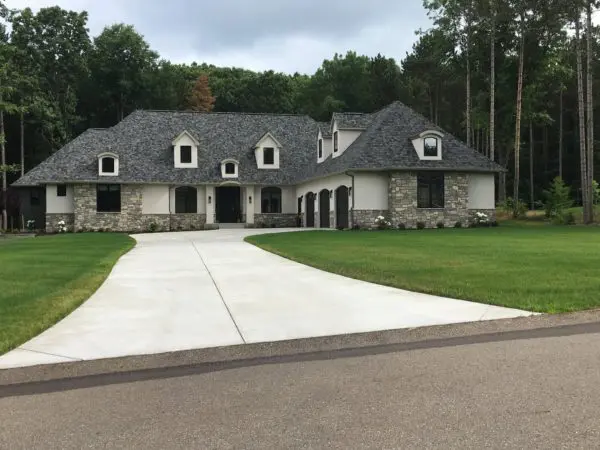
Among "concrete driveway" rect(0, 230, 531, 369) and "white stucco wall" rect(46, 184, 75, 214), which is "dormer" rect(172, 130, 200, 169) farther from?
"concrete driveway" rect(0, 230, 531, 369)

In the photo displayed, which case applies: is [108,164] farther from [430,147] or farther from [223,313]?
[223,313]

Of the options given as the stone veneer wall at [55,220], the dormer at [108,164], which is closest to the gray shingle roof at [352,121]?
the dormer at [108,164]

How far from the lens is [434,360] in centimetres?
543

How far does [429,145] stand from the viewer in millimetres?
31516

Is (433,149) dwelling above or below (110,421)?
above

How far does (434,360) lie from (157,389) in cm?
264

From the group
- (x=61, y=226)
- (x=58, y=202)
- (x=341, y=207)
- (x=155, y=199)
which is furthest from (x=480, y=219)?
(x=58, y=202)

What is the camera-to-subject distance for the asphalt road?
3.61 metres

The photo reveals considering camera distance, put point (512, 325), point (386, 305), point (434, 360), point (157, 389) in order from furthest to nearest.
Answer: point (386, 305)
point (512, 325)
point (434, 360)
point (157, 389)

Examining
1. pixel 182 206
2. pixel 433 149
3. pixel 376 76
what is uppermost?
pixel 376 76

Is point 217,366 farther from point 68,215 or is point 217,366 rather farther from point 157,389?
point 68,215

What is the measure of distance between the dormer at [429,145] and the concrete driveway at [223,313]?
2110 cm

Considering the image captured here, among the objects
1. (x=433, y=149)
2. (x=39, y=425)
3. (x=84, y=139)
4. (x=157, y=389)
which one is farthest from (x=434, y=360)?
(x=84, y=139)

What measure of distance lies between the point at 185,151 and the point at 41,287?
94.7ft
